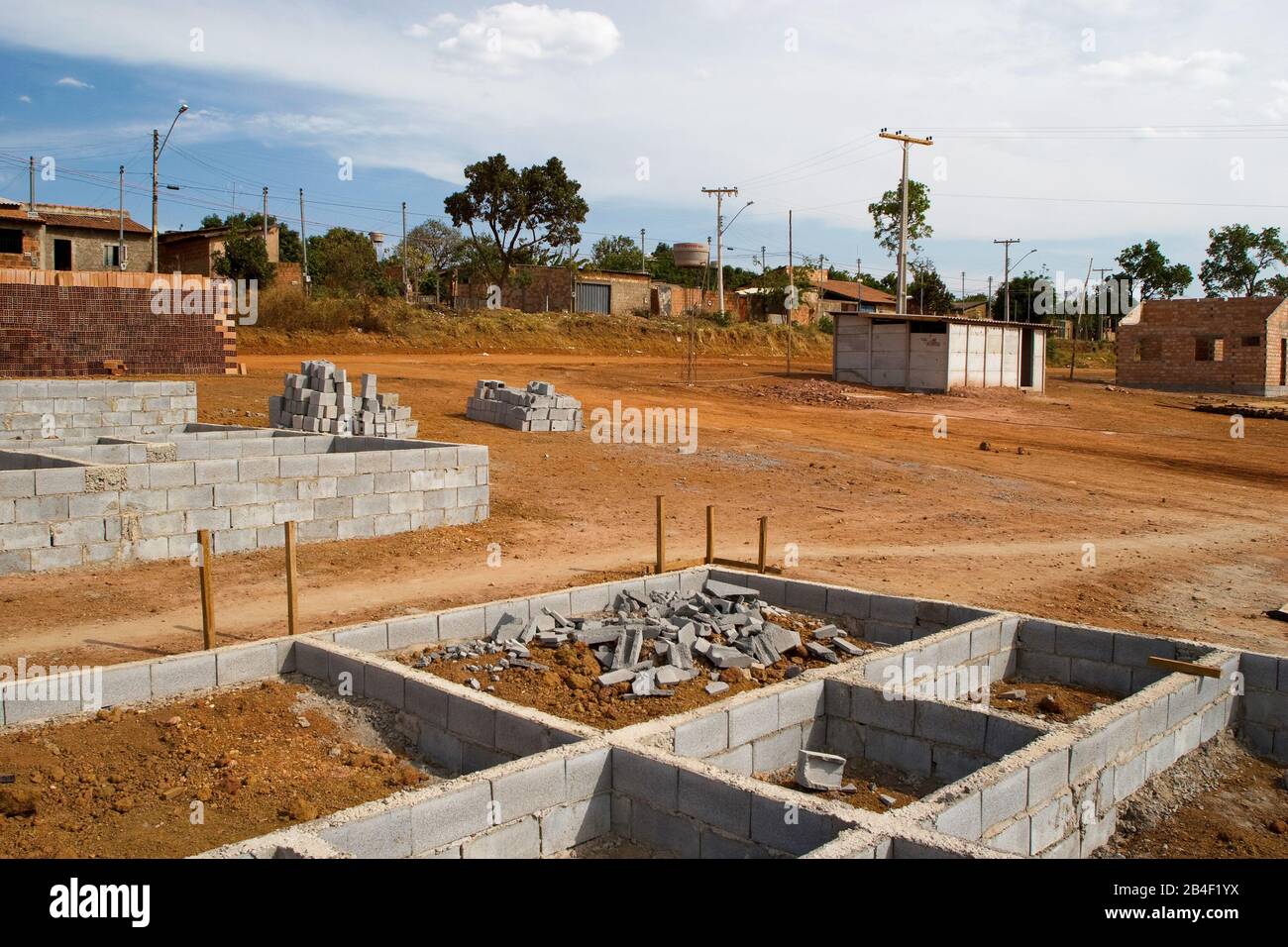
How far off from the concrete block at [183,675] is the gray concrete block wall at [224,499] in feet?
13.5

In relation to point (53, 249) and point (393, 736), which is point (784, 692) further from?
point (53, 249)

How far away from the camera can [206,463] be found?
10.8 meters

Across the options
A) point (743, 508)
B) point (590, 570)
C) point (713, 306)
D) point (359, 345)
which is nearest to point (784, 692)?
point (590, 570)

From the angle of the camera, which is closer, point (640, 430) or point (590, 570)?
point (590, 570)

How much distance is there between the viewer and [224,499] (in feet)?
35.8

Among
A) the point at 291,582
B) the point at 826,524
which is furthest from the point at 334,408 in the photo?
the point at 291,582

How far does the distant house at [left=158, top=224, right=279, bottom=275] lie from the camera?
144 ft

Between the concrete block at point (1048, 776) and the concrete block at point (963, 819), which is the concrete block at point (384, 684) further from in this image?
the concrete block at point (1048, 776)

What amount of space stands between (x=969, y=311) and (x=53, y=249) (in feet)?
178

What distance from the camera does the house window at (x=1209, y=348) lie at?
37.6 m

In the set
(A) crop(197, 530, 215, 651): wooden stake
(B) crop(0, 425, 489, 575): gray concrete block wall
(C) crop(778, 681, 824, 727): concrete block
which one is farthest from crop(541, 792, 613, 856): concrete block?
(B) crop(0, 425, 489, 575): gray concrete block wall

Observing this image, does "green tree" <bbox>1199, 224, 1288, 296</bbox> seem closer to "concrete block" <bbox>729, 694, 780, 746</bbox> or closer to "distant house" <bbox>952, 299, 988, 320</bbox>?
"distant house" <bbox>952, 299, 988, 320</bbox>

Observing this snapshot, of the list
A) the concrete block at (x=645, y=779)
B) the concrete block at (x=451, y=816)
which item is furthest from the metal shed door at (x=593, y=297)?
the concrete block at (x=451, y=816)

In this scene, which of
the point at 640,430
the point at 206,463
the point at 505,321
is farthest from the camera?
the point at 505,321
